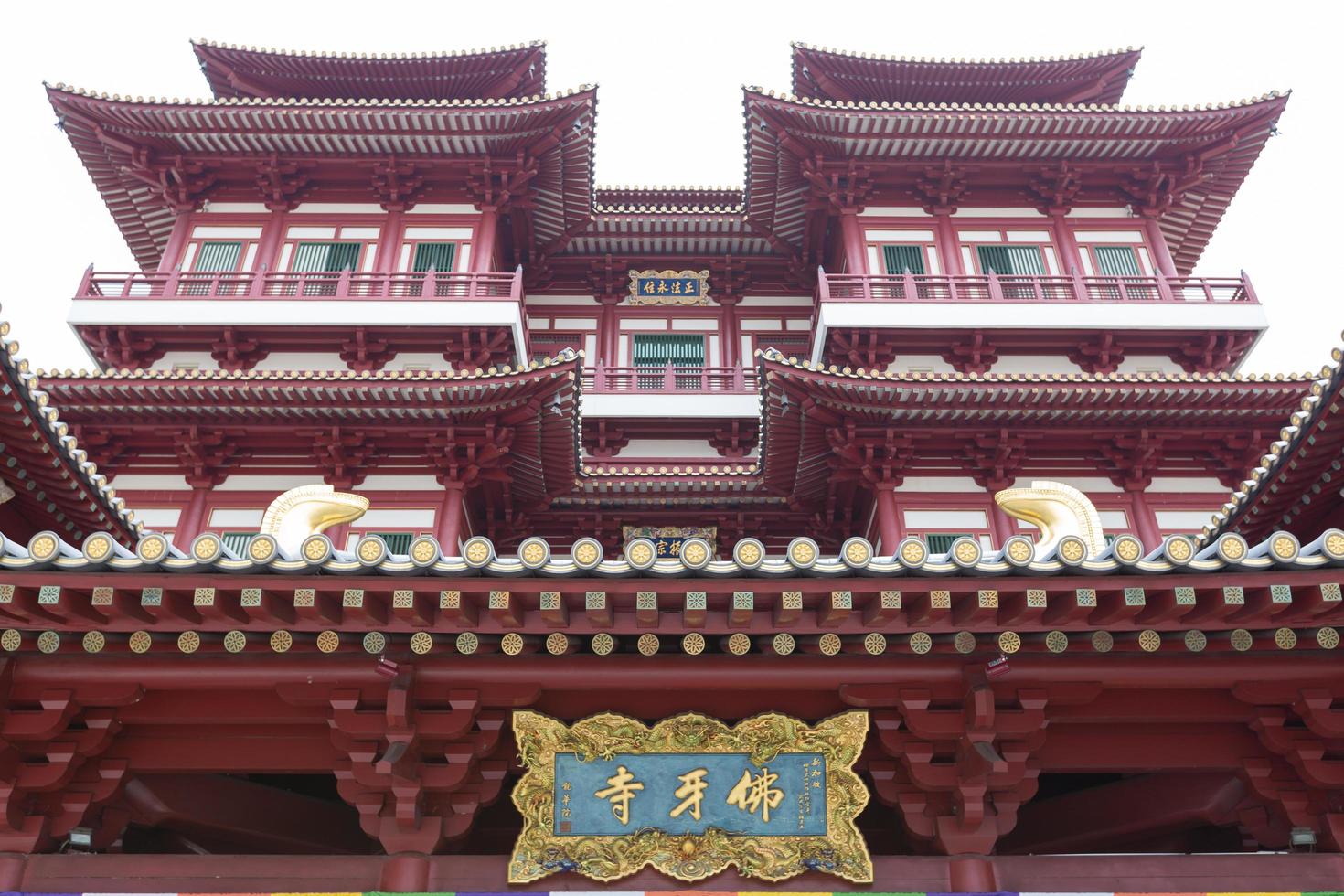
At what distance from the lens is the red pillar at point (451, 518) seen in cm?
1466

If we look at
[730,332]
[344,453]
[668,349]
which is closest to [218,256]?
[344,453]

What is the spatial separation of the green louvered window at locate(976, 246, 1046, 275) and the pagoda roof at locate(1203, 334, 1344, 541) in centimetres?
952

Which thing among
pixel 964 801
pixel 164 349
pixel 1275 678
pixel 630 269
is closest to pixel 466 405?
pixel 164 349

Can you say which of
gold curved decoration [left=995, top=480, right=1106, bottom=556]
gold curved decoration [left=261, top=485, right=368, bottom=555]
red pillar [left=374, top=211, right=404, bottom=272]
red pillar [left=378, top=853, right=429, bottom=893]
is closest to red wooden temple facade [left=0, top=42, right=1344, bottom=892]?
red pillar [left=378, top=853, right=429, bottom=893]

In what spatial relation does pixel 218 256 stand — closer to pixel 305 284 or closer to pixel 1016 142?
pixel 305 284

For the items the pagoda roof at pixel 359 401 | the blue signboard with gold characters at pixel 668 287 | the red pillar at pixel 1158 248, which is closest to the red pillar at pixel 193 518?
the pagoda roof at pixel 359 401

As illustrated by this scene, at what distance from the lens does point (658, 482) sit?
1523 cm

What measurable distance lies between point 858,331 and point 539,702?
11.3 metres

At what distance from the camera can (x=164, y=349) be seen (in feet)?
55.3

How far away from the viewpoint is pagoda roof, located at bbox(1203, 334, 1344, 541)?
7.95 metres

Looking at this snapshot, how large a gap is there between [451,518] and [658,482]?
118 inches

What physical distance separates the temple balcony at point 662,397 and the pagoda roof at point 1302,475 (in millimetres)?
9488

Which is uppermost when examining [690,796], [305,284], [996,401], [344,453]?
[305,284]

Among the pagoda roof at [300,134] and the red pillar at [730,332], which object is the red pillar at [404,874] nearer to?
the pagoda roof at [300,134]
